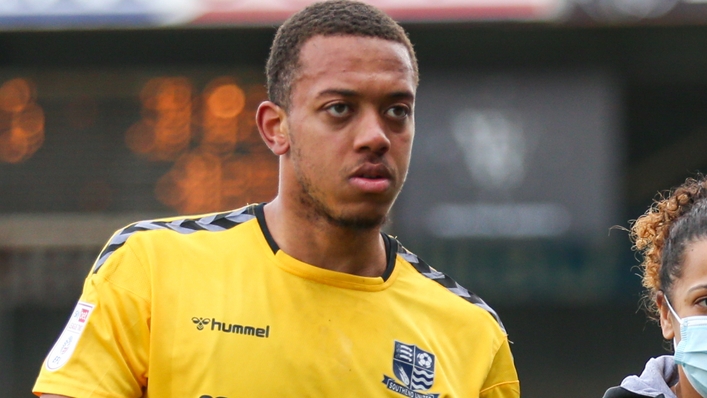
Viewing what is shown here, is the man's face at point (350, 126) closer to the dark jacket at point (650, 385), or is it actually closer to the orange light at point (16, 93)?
the dark jacket at point (650, 385)

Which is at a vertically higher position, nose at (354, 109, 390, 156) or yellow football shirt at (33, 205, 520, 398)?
nose at (354, 109, 390, 156)

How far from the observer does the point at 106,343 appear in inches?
105

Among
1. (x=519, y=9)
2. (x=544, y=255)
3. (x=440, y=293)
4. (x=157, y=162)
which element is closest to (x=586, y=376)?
(x=544, y=255)

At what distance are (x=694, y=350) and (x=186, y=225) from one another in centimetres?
135

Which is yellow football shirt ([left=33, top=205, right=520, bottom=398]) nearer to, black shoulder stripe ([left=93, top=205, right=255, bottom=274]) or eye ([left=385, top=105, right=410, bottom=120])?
black shoulder stripe ([left=93, top=205, right=255, bottom=274])

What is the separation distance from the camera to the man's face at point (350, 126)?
2846mm

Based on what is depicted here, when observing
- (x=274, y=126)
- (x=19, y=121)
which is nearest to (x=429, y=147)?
(x=19, y=121)

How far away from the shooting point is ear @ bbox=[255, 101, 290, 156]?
2992mm

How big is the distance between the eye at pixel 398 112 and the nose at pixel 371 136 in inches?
1.9

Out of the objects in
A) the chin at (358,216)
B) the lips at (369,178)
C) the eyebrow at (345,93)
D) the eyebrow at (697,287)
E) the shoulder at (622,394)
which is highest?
the eyebrow at (345,93)

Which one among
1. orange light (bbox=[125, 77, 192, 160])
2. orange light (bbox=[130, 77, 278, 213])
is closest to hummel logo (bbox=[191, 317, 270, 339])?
orange light (bbox=[130, 77, 278, 213])

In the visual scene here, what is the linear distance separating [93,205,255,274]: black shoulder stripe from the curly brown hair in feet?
3.64

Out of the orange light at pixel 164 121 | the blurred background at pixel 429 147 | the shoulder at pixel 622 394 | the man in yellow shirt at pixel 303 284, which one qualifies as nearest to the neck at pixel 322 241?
the man in yellow shirt at pixel 303 284

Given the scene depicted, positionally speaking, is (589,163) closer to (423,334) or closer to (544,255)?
(544,255)
